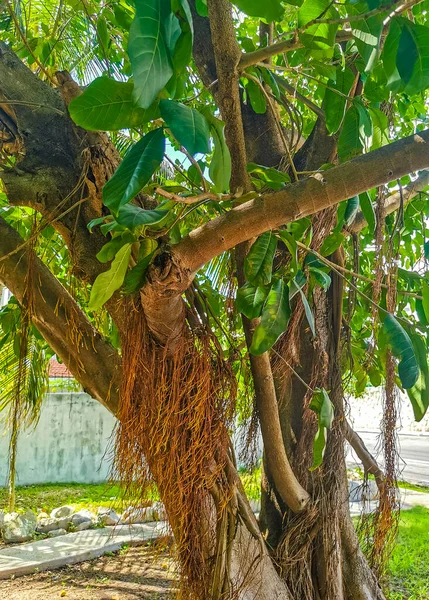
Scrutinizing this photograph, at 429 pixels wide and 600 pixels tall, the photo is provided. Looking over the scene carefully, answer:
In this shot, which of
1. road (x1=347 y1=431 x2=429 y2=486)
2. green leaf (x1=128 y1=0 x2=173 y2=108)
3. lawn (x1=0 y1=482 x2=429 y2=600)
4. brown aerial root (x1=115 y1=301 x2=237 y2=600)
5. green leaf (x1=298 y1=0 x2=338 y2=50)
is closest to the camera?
green leaf (x1=128 y1=0 x2=173 y2=108)

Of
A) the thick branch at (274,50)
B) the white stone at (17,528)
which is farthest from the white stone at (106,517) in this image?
the thick branch at (274,50)

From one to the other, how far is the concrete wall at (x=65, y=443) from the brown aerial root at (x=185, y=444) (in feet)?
19.1

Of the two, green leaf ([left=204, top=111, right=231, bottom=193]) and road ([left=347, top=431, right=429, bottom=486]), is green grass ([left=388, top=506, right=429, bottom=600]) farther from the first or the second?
green leaf ([left=204, top=111, right=231, bottom=193])

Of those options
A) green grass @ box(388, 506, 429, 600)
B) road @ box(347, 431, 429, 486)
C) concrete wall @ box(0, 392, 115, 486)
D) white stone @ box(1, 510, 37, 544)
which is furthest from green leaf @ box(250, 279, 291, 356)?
concrete wall @ box(0, 392, 115, 486)

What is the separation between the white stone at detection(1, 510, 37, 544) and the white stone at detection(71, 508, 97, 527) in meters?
0.31

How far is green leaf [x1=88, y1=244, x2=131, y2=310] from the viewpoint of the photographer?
50.9 inches

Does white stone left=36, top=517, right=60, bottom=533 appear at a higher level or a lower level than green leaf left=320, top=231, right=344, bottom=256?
lower

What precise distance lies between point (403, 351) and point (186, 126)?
0.73 meters

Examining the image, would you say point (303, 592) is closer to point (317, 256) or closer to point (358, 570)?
point (358, 570)

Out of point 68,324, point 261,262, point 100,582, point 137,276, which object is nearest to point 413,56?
point 261,262

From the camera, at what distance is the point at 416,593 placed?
3.14 metres

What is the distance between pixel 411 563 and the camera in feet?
12.5

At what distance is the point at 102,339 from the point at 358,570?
49.8 inches

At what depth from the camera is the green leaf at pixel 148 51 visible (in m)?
0.65
